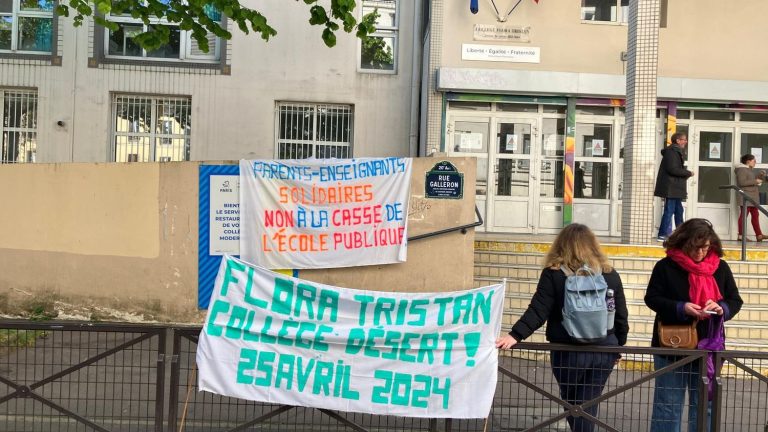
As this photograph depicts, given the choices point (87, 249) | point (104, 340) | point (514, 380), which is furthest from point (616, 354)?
point (87, 249)

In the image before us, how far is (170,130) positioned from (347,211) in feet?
22.9

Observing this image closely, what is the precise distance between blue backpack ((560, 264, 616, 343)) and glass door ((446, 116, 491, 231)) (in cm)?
912

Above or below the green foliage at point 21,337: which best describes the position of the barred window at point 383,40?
above

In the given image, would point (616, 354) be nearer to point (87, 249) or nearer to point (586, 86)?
point (87, 249)

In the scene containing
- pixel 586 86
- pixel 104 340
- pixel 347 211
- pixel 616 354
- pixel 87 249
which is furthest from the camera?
pixel 586 86

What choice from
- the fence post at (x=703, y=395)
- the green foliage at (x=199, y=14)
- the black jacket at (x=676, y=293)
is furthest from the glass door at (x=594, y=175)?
the fence post at (x=703, y=395)

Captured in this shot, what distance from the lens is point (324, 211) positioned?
8172 millimetres

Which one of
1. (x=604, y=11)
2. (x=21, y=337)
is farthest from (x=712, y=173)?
(x=21, y=337)

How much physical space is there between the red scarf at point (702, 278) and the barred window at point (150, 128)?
1109 centimetres

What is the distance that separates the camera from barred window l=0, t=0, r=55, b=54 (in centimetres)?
1345

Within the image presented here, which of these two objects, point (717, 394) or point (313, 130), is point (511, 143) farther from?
point (717, 394)

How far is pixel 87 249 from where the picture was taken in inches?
344

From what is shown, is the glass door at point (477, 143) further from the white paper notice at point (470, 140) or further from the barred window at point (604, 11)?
the barred window at point (604, 11)

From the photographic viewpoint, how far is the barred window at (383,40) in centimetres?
1380
